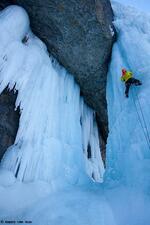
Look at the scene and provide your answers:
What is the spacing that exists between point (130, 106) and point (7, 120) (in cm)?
331

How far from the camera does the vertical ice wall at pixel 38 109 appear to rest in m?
6.60

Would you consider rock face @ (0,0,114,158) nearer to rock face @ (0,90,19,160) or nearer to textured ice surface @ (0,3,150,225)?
textured ice surface @ (0,3,150,225)

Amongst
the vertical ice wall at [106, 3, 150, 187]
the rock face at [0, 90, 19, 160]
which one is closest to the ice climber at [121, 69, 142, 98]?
the vertical ice wall at [106, 3, 150, 187]

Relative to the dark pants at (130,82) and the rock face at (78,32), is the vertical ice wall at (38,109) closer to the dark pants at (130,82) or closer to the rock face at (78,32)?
the rock face at (78,32)

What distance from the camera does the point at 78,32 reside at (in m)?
8.21

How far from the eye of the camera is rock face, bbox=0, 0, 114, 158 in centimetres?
789

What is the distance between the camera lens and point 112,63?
8.48m

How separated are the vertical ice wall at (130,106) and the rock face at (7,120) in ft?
8.67

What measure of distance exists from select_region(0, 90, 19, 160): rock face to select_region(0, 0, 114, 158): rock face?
2.37 metres

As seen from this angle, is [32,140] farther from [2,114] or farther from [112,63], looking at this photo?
[112,63]

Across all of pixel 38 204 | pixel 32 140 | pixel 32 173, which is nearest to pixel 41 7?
pixel 32 140

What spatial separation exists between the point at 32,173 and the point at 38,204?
0.91 meters

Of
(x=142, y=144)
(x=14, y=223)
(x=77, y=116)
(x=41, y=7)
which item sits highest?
(x=41, y=7)

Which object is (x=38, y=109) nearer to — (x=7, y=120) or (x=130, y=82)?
(x=7, y=120)
